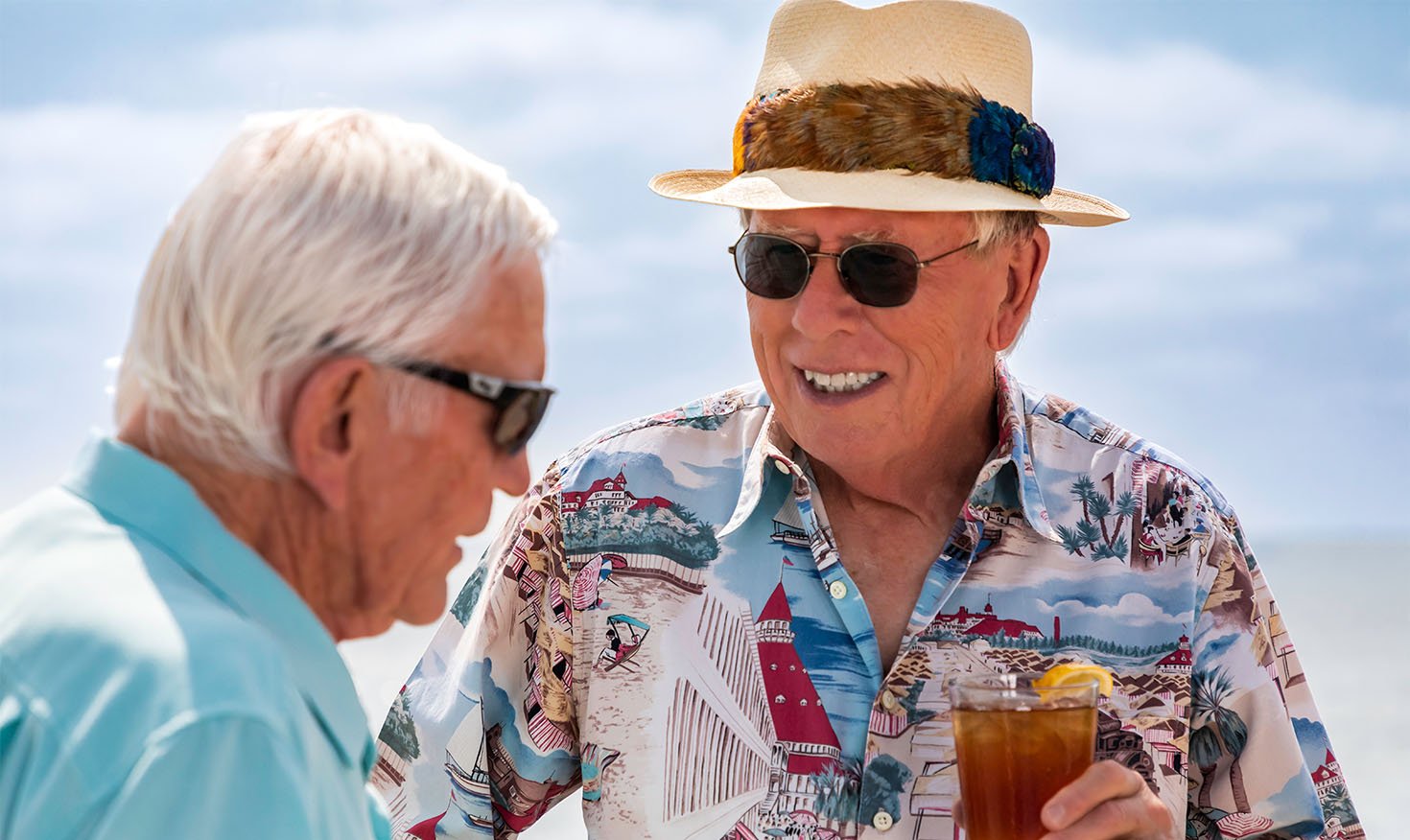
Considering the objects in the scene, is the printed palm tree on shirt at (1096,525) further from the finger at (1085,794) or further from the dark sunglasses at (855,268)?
the finger at (1085,794)

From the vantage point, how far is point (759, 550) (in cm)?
323

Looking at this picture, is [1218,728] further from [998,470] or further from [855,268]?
[855,268]

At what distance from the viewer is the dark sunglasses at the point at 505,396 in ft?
5.51

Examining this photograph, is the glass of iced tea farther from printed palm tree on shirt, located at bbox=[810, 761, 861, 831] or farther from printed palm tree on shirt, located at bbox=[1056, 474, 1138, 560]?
printed palm tree on shirt, located at bbox=[1056, 474, 1138, 560]

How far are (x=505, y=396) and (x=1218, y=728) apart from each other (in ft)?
6.47

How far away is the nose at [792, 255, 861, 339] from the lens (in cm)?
314

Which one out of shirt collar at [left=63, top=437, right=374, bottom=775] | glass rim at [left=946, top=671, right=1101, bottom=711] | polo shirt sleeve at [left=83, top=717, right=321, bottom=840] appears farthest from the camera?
glass rim at [left=946, top=671, right=1101, bottom=711]

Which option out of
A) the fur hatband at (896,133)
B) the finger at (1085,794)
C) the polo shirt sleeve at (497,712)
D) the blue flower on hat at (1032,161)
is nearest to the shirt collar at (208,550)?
the finger at (1085,794)

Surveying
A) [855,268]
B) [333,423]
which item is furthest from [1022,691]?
[333,423]

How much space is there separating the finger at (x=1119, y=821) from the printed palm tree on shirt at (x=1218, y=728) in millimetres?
571

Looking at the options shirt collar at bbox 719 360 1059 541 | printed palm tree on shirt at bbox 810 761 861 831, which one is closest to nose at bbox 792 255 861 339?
shirt collar at bbox 719 360 1059 541

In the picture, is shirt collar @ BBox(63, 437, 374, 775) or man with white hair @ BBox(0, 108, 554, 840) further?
shirt collar @ BBox(63, 437, 374, 775)

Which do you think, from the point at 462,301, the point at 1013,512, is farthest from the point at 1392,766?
the point at 462,301

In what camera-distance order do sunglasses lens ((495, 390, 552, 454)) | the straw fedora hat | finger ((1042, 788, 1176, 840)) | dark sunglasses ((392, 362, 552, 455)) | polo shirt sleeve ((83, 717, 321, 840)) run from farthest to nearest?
the straw fedora hat
finger ((1042, 788, 1176, 840))
sunglasses lens ((495, 390, 552, 454))
dark sunglasses ((392, 362, 552, 455))
polo shirt sleeve ((83, 717, 321, 840))
